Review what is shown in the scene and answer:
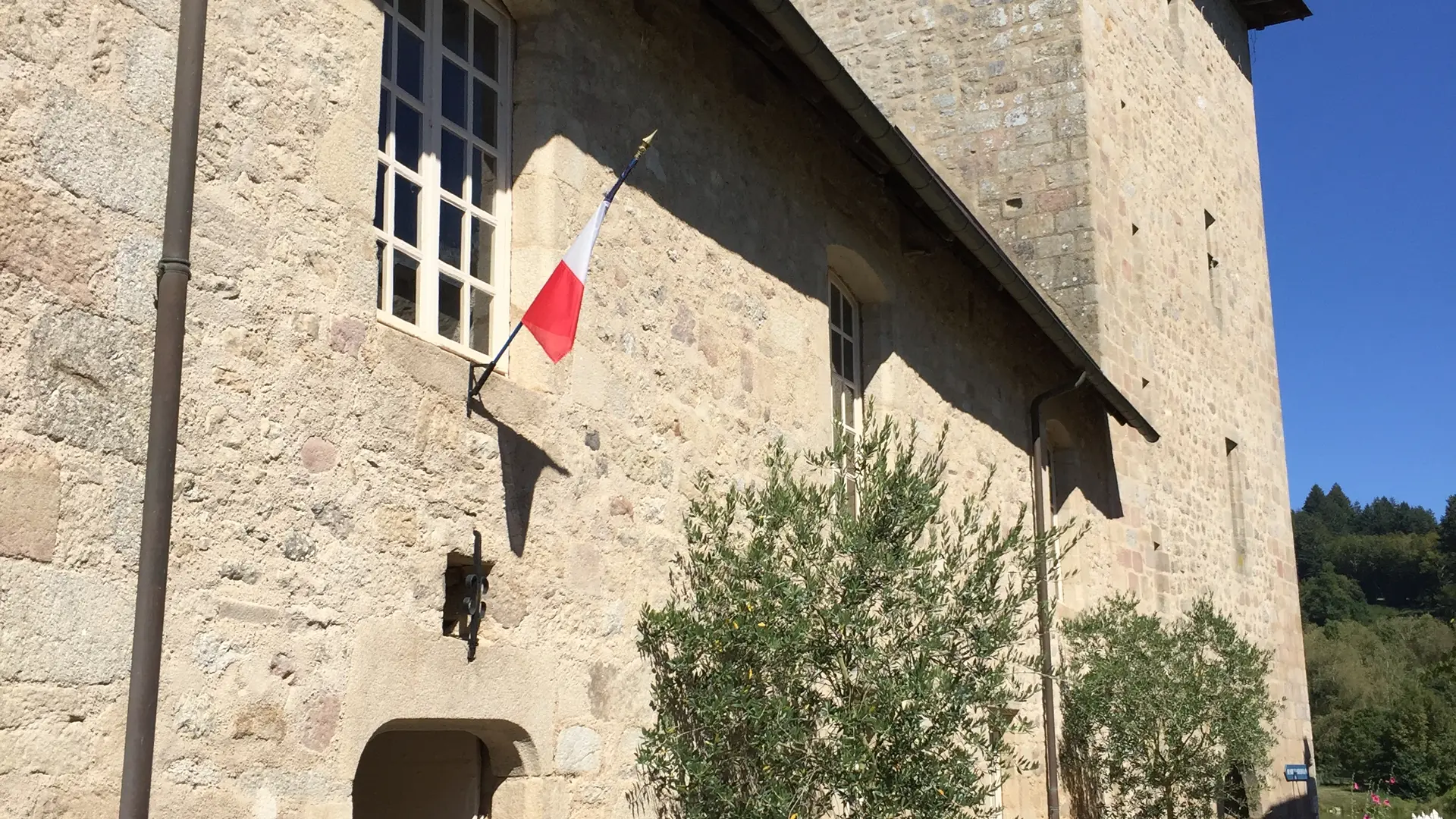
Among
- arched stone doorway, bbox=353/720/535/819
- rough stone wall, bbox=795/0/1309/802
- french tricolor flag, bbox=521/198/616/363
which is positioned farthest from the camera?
rough stone wall, bbox=795/0/1309/802

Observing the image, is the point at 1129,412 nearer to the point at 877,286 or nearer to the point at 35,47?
the point at 877,286

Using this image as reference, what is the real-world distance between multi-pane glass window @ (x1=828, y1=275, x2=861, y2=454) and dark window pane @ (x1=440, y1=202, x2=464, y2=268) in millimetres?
3064

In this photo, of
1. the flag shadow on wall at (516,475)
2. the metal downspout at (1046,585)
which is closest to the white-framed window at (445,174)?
the flag shadow on wall at (516,475)

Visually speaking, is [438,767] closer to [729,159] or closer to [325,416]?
[325,416]

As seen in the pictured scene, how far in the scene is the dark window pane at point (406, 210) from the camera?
15.5ft

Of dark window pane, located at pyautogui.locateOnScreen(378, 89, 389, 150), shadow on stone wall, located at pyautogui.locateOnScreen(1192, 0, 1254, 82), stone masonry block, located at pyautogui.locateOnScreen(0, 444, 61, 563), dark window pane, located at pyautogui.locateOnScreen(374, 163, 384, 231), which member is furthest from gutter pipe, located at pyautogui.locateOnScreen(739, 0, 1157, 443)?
shadow on stone wall, located at pyautogui.locateOnScreen(1192, 0, 1254, 82)

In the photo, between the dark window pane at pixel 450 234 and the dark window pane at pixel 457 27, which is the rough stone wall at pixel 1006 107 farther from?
the dark window pane at pixel 450 234

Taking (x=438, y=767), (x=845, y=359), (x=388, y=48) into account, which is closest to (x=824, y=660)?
(x=438, y=767)

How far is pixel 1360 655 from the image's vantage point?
152 feet

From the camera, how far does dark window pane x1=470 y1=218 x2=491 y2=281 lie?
5.07 m

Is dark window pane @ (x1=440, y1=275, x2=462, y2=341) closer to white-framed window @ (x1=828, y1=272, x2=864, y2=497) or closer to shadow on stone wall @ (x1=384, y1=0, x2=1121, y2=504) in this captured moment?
shadow on stone wall @ (x1=384, y1=0, x2=1121, y2=504)

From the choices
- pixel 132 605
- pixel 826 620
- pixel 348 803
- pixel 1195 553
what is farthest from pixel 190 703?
pixel 1195 553

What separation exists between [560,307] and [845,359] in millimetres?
3601

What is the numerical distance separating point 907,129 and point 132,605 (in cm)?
1000
